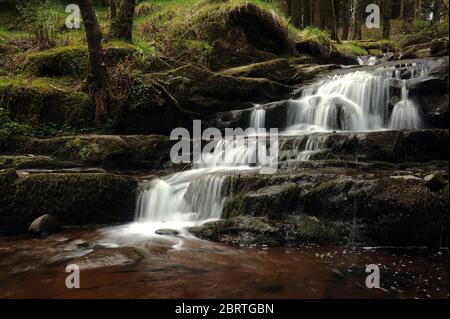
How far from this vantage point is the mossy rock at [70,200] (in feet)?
19.2

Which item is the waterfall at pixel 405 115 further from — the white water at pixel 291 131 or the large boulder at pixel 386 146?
the large boulder at pixel 386 146

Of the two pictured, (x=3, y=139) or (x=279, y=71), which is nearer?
(x=3, y=139)

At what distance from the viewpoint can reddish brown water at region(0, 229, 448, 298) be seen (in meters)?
3.42

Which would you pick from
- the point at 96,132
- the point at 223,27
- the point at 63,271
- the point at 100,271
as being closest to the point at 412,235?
the point at 100,271

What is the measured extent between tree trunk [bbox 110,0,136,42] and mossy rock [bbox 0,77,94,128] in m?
2.79

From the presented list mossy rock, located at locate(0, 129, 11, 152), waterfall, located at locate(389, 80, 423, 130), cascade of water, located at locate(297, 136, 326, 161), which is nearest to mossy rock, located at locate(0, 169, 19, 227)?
mossy rock, located at locate(0, 129, 11, 152)

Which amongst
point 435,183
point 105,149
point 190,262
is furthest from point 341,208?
point 105,149

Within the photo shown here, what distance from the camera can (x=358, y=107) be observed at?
8.77m

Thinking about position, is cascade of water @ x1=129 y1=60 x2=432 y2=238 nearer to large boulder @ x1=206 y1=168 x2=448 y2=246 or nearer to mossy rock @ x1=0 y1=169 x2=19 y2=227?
large boulder @ x1=206 y1=168 x2=448 y2=246

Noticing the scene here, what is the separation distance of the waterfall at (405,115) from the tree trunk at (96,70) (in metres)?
6.14

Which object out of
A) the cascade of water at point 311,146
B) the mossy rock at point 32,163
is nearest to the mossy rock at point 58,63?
the mossy rock at point 32,163

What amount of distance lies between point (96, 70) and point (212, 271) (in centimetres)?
627

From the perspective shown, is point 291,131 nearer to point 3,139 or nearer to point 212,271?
point 212,271

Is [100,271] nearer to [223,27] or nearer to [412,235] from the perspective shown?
[412,235]
